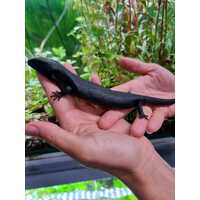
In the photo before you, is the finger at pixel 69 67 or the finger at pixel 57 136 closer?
the finger at pixel 57 136

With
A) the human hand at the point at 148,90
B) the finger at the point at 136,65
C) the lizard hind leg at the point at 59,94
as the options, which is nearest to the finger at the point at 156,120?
the human hand at the point at 148,90

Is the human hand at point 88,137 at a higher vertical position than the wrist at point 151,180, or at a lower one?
higher

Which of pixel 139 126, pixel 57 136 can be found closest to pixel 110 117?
pixel 139 126

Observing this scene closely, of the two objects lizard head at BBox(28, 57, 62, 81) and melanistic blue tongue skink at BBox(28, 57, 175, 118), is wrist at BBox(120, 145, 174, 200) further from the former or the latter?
lizard head at BBox(28, 57, 62, 81)

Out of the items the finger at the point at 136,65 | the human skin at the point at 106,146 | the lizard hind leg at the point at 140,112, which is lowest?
the human skin at the point at 106,146

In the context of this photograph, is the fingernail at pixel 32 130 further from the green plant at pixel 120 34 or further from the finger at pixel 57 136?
the green plant at pixel 120 34

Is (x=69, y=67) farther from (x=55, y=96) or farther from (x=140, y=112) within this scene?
(x=140, y=112)

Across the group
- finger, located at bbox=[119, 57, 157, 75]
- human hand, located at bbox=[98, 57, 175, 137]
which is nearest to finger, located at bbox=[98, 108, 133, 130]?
→ human hand, located at bbox=[98, 57, 175, 137]
